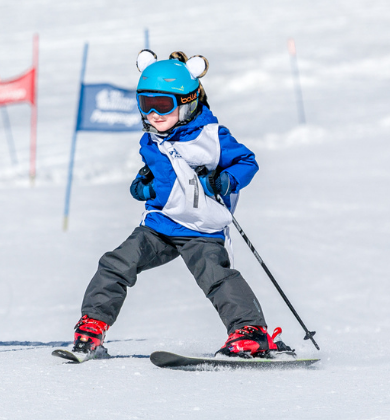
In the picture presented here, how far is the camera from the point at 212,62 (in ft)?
70.6

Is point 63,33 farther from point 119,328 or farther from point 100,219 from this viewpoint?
point 119,328

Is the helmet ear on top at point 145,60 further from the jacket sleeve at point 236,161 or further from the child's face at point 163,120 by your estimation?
the jacket sleeve at point 236,161

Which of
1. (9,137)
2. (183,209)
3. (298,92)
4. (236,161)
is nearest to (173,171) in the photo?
(183,209)

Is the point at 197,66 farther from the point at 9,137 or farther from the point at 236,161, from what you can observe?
the point at 9,137

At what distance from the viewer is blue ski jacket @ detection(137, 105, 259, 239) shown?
10.7 ft

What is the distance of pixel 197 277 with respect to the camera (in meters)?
3.26

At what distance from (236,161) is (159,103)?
0.43 meters

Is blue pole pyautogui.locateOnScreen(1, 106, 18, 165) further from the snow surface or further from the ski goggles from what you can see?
the ski goggles

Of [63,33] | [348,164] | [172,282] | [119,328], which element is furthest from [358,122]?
[63,33]

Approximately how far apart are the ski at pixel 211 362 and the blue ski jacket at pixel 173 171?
2.02 ft

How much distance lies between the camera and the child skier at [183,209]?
3189 mm

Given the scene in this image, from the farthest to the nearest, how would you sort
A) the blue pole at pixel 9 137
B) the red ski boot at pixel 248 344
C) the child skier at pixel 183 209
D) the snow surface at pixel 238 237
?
the blue pole at pixel 9 137 < the child skier at pixel 183 209 < the red ski boot at pixel 248 344 < the snow surface at pixel 238 237

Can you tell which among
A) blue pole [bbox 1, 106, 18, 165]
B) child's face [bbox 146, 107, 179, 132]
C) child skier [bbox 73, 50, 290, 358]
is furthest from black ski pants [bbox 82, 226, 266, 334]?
blue pole [bbox 1, 106, 18, 165]

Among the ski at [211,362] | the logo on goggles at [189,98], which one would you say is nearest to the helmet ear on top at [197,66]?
the logo on goggles at [189,98]
